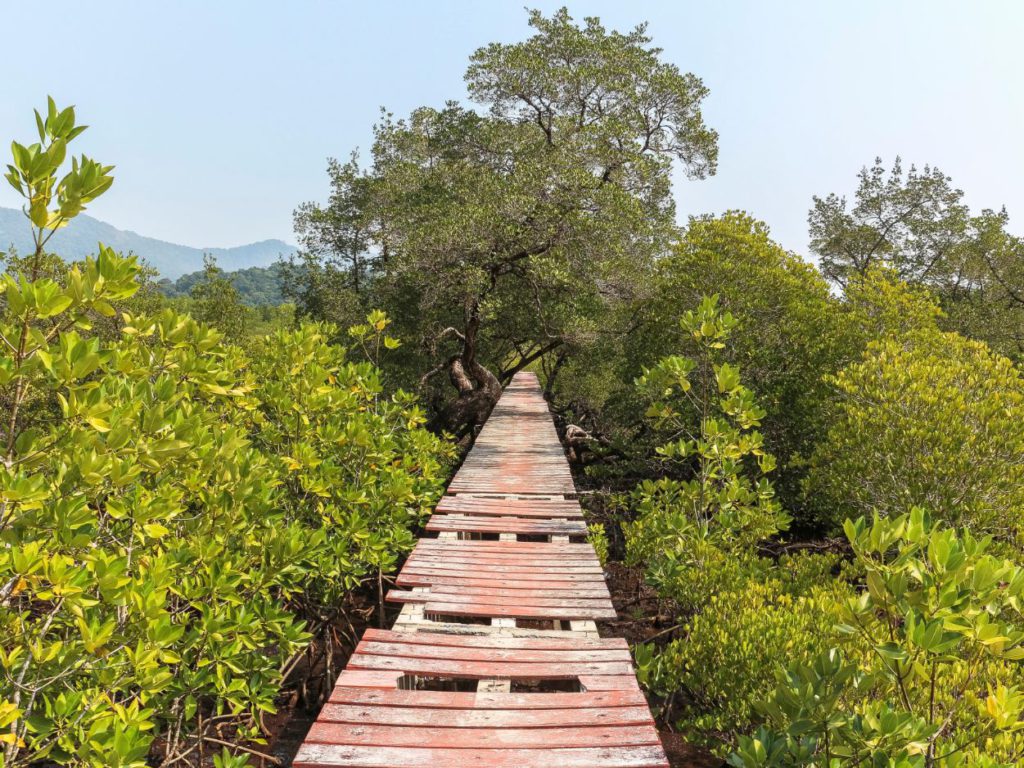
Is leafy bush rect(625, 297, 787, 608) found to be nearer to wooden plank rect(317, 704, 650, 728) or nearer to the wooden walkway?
the wooden walkway

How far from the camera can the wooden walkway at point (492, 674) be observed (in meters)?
2.79

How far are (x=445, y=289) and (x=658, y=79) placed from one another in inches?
342

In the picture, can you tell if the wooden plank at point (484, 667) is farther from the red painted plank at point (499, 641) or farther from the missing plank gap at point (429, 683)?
the red painted plank at point (499, 641)

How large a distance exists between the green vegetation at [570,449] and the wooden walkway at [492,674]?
0.56 m

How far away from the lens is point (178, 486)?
11.5ft

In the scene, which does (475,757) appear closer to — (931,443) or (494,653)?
(494,653)

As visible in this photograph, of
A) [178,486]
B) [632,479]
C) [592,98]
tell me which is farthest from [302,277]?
[178,486]

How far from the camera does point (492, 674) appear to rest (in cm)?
344

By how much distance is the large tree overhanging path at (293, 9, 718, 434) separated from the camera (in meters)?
10.9

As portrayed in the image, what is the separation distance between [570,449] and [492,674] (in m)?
10.1

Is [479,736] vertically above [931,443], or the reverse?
[931,443]

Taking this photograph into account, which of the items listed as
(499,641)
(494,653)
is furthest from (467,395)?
(494,653)

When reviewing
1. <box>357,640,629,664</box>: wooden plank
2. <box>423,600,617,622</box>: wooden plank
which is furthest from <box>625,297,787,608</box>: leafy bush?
<box>357,640,629,664</box>: wooden plank

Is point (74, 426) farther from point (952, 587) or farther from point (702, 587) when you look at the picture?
point (702, 587)
